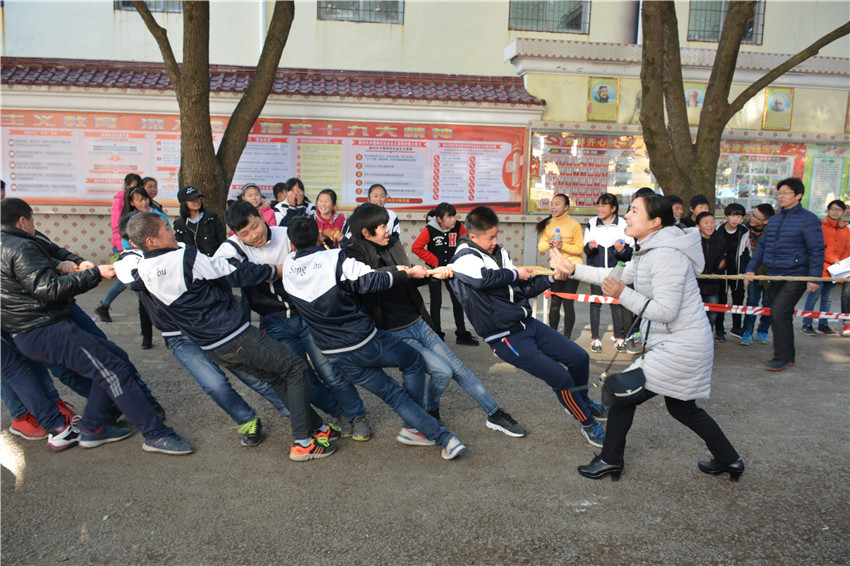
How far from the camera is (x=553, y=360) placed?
4207 millimetres

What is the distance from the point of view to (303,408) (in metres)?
3.94

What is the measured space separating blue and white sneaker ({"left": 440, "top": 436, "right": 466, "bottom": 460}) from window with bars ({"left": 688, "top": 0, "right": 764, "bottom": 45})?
44.0 feet

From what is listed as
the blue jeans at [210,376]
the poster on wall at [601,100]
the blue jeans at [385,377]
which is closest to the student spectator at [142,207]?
the blue jeans at [210,376]

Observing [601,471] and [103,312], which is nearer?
[601,471]

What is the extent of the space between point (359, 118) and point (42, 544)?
845 centimetres

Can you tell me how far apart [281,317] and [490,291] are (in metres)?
1.57

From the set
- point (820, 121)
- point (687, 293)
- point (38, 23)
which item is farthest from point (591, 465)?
point (38, 23)

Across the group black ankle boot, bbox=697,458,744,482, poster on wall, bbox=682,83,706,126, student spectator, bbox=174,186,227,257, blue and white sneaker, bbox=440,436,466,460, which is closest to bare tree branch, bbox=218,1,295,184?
student spectator, bbox=174,186,227,257

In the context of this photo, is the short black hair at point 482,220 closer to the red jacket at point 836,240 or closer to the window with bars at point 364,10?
the red jacket at point 836,240

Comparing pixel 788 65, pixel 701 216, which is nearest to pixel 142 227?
pixel 701 216

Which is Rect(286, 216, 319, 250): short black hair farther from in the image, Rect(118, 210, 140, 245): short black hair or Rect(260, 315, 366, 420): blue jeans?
Rect(118, 210, 140, 245): short black hair

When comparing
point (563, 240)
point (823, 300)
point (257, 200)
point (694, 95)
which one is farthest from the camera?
point (694, 95)

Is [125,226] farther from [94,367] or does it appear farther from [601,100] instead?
[601,100]

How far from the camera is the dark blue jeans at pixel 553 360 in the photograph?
13.3ft
